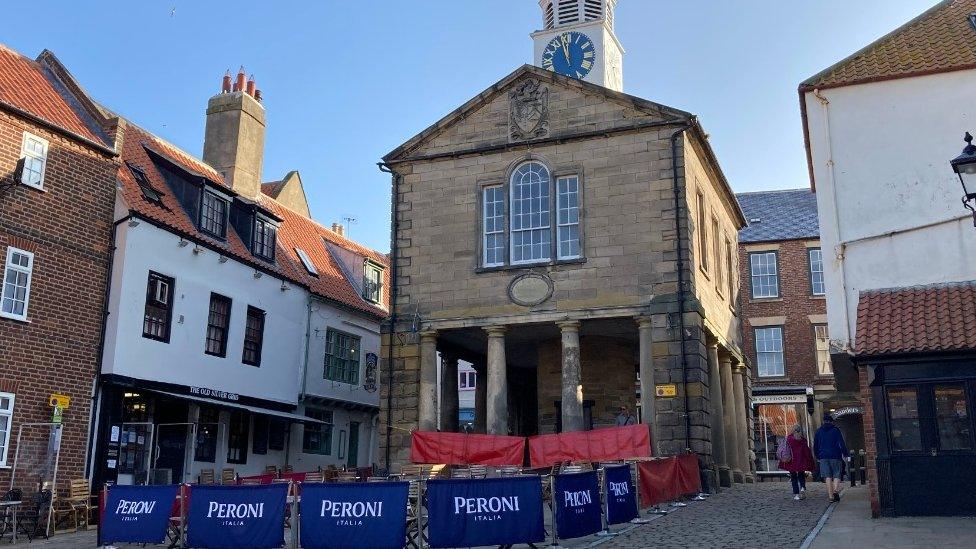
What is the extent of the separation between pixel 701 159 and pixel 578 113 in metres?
3.82

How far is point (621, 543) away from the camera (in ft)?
42.1

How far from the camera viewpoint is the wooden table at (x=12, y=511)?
54.9 feet

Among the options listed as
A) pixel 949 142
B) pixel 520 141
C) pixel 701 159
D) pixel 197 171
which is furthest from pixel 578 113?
pixel 197 171

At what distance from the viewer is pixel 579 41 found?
36.7 m

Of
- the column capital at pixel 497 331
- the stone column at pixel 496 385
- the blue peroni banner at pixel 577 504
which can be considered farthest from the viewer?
the column capital at pixel 497 331

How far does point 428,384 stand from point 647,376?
548 centimetres

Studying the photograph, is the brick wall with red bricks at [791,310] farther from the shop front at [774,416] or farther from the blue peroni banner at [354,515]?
the blue peroni banner at [354,515]

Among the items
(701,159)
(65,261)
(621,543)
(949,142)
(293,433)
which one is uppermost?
(701,159)

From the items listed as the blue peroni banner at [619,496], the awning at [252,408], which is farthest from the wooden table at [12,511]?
the blue peroni banner at [619,496]

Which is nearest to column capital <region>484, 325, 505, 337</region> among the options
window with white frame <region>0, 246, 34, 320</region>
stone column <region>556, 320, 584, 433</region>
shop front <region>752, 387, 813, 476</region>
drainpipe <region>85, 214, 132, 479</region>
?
stone column <region>556, 320, 584, 433</region>

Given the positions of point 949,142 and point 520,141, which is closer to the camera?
point 949,142

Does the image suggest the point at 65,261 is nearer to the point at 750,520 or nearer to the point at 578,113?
the point at 578,113

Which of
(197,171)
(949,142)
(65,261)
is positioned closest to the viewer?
(949,142)

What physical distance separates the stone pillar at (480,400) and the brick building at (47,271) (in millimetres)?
11237
